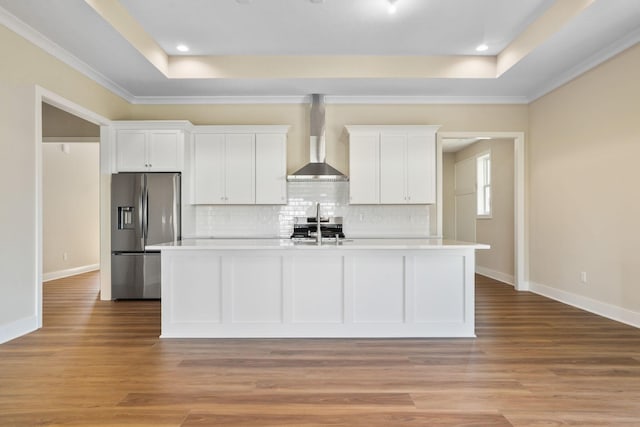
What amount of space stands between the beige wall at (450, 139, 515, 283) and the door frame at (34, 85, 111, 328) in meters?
→ 6.09

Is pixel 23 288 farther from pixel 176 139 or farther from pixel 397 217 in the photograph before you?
pixel 397 217

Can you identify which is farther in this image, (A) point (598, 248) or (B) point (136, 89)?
(B) point (136, 89)

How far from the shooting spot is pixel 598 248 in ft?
13.8

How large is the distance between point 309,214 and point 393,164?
4.71 feet

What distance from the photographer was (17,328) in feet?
11.2

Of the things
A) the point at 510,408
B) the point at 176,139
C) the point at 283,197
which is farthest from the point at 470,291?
the point at 176,139

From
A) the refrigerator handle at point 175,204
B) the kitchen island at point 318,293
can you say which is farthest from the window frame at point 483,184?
the refrigerator handle at point 175,204

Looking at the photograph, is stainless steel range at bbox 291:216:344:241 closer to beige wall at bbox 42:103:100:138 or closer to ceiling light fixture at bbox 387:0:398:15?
ceiling light fixture at bbox 387:0:398:15

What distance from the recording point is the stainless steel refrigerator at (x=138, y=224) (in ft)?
16.4

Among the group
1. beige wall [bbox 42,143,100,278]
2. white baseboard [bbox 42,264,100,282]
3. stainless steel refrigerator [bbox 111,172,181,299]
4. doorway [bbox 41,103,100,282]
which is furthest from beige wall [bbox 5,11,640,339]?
white baseboard [bbox 42,264,100,282]

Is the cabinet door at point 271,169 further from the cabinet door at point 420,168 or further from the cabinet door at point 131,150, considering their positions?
the cabinet door at point 420,168

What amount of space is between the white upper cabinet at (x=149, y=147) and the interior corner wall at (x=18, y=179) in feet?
4.13

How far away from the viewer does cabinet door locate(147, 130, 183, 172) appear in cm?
506

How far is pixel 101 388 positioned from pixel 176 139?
3462mm
